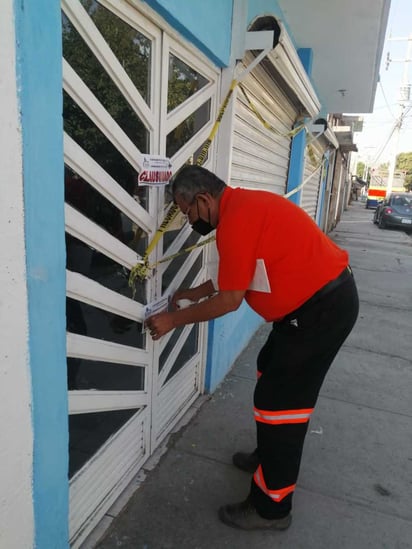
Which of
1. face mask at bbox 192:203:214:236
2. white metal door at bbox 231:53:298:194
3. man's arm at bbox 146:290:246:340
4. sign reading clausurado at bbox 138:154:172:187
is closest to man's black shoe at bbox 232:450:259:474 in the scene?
man's arm at bbox 146:290:246:340

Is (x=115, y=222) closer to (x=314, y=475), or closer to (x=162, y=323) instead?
(x=162, y=323)

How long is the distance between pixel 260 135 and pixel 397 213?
18.5 m

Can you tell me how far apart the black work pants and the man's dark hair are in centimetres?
78

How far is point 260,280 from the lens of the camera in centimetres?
214

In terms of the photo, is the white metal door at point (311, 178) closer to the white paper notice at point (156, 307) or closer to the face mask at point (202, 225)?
the white paper notice at point (156, 307)

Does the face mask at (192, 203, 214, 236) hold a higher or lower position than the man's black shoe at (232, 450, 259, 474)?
higher

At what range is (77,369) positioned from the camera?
7.04ft

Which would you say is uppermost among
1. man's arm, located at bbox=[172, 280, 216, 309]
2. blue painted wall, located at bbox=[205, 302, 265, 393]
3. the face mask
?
the face mask

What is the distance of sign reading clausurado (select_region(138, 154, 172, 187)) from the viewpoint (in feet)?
7.57

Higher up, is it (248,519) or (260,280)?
(260,280)

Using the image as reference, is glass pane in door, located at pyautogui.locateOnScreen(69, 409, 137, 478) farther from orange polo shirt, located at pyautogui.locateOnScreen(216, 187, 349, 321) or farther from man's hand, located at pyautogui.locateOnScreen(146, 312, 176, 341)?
orange polo shirt, located at pyautogui.locateOnScreen(216, 187, 349, 321)

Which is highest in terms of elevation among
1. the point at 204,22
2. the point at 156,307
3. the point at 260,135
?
the point at 204,22

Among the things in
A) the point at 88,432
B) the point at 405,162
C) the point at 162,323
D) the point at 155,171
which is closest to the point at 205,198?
the point at 155,171

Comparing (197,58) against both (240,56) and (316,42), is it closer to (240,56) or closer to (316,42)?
(240,56)
